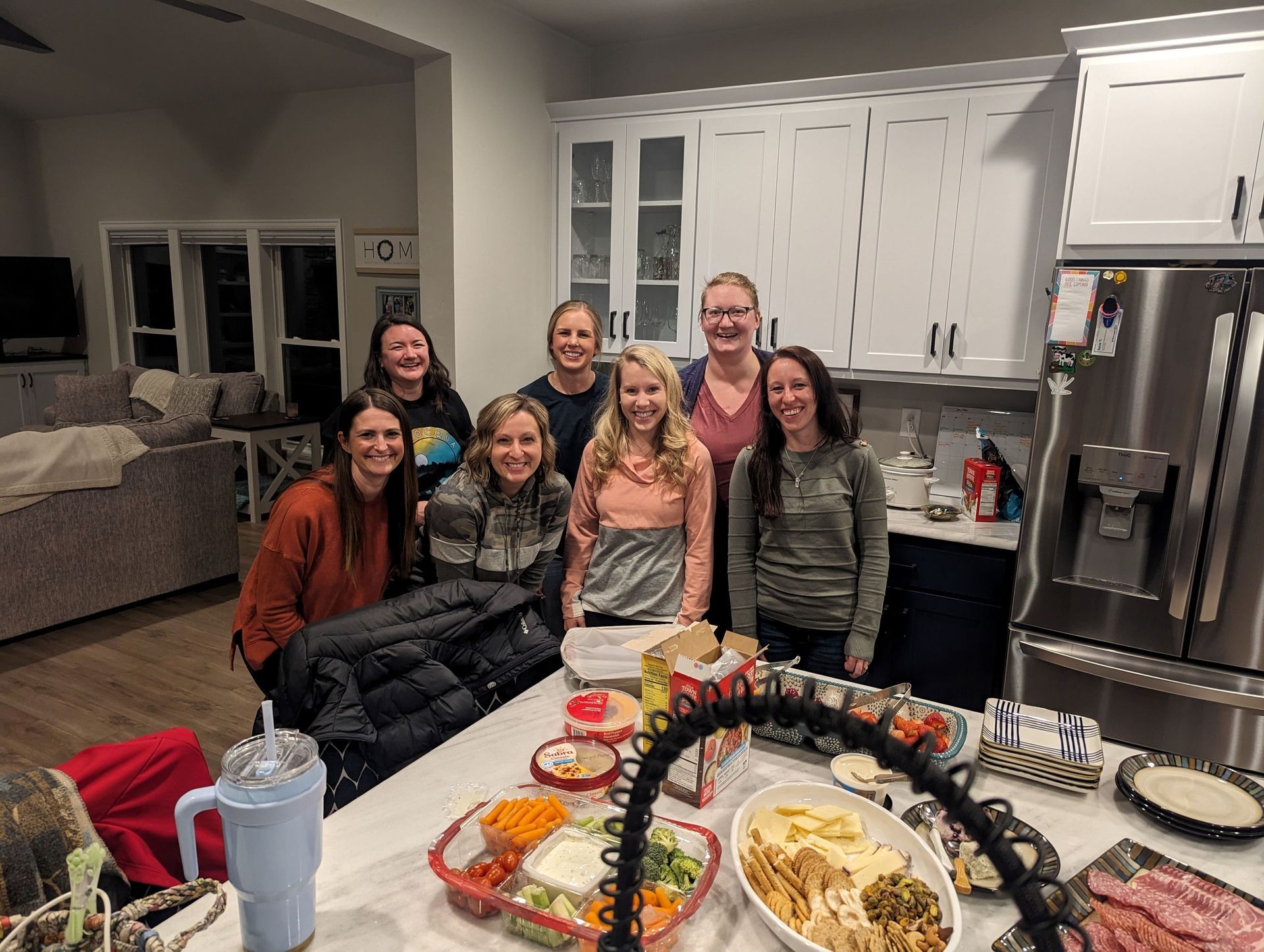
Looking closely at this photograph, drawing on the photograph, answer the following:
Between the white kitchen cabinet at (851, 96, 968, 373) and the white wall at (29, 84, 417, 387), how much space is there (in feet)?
9.82

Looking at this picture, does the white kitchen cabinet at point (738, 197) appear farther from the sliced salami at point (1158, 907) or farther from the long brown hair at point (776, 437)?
the sliced salami at point (1158, 907)

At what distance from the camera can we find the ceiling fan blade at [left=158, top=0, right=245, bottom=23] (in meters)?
3.87

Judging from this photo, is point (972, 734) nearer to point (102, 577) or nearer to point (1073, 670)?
point (1073, 670)

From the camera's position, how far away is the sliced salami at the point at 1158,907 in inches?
38.0

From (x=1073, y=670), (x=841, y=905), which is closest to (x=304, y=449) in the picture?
(x=1073, y=670)

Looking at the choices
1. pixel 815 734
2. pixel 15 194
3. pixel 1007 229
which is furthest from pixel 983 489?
pixel 15 194

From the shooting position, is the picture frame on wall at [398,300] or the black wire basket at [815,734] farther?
the picture frame on wall at [398,300]

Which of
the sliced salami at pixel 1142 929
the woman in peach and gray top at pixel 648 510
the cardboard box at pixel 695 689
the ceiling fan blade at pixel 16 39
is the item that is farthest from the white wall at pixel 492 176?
the ceiling fan blade at pixel 16 39

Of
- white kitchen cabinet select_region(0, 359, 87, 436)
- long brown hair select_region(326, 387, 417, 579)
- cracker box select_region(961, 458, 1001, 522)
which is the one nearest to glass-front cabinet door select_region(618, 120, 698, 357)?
cracker box select_region(961, 458, 1001, 522)

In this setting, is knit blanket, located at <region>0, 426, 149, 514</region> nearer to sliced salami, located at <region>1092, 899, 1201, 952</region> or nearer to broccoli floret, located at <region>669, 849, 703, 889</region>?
broccoli floret, located at <region>669, 849, 703, 889</region>

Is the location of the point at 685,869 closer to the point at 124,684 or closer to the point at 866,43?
the point at 124,684

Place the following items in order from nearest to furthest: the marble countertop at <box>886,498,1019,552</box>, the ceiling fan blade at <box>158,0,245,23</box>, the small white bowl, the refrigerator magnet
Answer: the small white bowl
the refrigerator magnet
the marble countertop at <box>886,498,1019,552</box>
the ceiling fan blade at <box>158,0,245,23</box>

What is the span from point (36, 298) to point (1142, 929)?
8394mm

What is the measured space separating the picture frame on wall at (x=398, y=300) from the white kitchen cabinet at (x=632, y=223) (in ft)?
5.55
